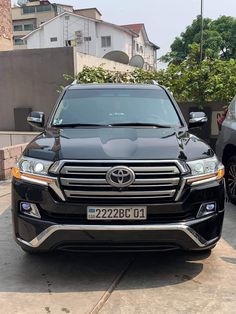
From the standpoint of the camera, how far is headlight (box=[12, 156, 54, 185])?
3725 mm

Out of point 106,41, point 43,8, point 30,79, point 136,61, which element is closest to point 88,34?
point 106,41

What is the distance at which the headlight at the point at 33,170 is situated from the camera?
372cm

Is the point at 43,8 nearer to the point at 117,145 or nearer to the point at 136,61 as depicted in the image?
the point at 136,61

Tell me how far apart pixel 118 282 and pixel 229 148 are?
339 cm

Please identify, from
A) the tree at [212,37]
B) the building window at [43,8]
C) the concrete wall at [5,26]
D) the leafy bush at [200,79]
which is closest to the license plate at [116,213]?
the leafy bush at [200,79]

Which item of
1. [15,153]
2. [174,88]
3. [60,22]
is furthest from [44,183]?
[60,22]

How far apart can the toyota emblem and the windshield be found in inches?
53.0

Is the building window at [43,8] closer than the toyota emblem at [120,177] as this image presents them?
No

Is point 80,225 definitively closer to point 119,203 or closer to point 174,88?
point 119,203

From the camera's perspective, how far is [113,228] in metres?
3.59

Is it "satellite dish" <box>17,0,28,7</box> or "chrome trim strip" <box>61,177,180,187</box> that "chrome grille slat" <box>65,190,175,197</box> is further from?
"satellite dish" <box>17,0,28,7</box>

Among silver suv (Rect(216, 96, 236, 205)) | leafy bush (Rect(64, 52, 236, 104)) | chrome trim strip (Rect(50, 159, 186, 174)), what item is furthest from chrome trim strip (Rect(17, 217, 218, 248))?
leafy bush (Rect(64, 52, 236, 104))

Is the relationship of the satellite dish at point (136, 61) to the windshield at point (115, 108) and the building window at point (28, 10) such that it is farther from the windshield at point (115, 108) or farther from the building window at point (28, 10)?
the building window at point (28, 10)

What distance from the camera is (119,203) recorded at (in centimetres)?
364
